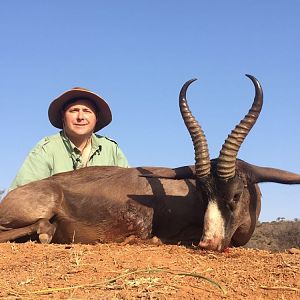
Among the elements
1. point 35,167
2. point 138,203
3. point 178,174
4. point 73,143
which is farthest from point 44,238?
point 73,143

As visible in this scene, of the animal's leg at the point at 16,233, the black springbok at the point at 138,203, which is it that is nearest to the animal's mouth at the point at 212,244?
the black springbok at the point at 138,203

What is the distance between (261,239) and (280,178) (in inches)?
278

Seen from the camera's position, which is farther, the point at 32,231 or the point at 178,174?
the point at 178,174

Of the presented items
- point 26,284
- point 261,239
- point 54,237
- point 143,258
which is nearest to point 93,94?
point 54,237

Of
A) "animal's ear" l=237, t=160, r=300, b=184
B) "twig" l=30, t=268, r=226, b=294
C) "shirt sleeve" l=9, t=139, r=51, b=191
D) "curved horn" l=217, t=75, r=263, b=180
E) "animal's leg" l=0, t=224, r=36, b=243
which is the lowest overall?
"animal's leg" l=0, t=224, r=36, b=243

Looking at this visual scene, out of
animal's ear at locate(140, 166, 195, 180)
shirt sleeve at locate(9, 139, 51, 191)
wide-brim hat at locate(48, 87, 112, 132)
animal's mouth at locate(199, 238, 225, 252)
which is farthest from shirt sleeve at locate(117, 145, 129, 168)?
animal's mouth at locate(199, 238, 225, 252)

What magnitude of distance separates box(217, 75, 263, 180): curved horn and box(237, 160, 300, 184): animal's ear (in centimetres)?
41

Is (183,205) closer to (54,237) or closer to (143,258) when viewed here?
(54,237)

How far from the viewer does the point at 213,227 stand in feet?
18.9

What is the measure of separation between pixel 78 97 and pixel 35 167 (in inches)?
58.8

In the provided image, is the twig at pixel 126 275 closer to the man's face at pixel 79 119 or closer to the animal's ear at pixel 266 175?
the animal's ear at pixel 266 175

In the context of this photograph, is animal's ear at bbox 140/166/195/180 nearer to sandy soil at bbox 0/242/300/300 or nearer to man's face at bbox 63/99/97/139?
sandy soil at bbox 0/242/300/300

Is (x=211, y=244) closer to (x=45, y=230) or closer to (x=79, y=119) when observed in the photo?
(x=45, y=230)

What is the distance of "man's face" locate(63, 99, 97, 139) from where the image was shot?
8.36 metres
